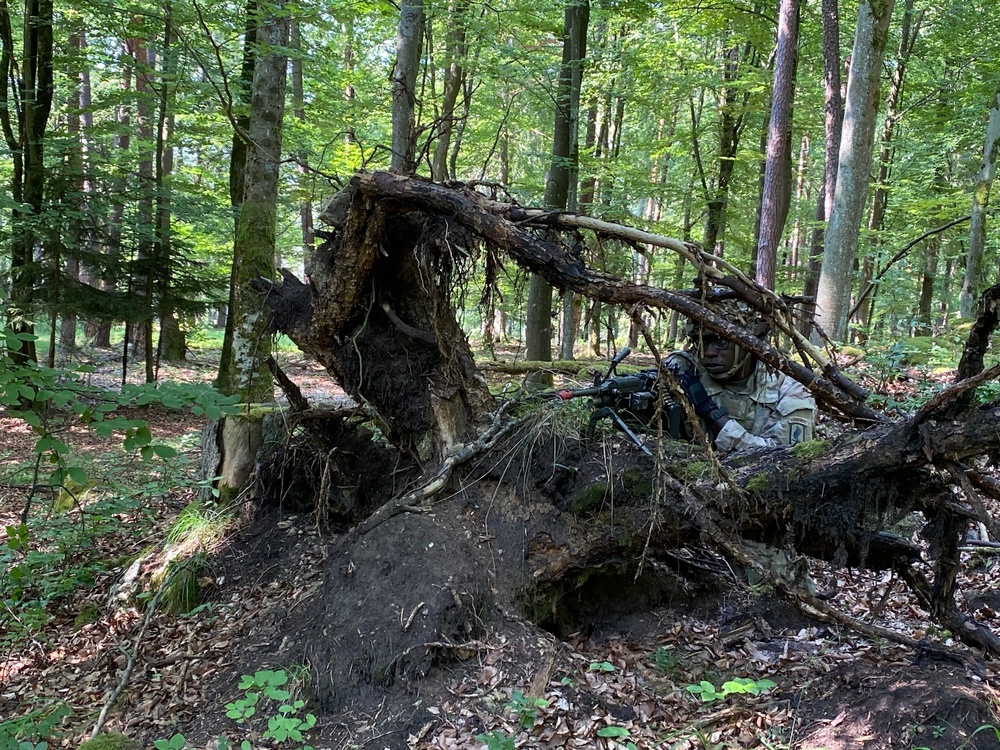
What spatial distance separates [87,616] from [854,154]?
10.4m

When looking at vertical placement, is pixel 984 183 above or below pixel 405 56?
above

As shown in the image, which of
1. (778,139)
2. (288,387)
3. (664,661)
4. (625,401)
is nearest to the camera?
(664,661)

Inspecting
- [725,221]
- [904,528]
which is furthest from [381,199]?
[725,221]

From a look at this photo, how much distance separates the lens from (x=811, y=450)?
3471 mm

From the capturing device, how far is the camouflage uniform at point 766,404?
492 centimetres

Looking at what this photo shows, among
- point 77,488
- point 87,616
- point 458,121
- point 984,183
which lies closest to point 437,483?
point 87,616

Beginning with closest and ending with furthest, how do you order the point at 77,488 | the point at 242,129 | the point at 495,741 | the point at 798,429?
the point at 495,741
the point at 798,429
the point at 77,488
the point at 242,129

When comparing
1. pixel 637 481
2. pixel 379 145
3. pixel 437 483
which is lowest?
pixel 437 483

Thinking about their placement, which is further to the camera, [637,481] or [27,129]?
[27,129]

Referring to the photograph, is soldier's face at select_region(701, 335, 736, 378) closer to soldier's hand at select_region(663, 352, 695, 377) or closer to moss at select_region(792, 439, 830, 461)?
soldier's hand at select_region(663, 352, 695, 377)

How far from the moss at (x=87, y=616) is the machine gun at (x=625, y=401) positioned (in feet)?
13.7

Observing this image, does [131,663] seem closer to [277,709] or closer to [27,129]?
[277,709]

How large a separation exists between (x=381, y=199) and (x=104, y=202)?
8.79 metres

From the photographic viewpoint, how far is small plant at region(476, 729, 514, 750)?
2.82 m
